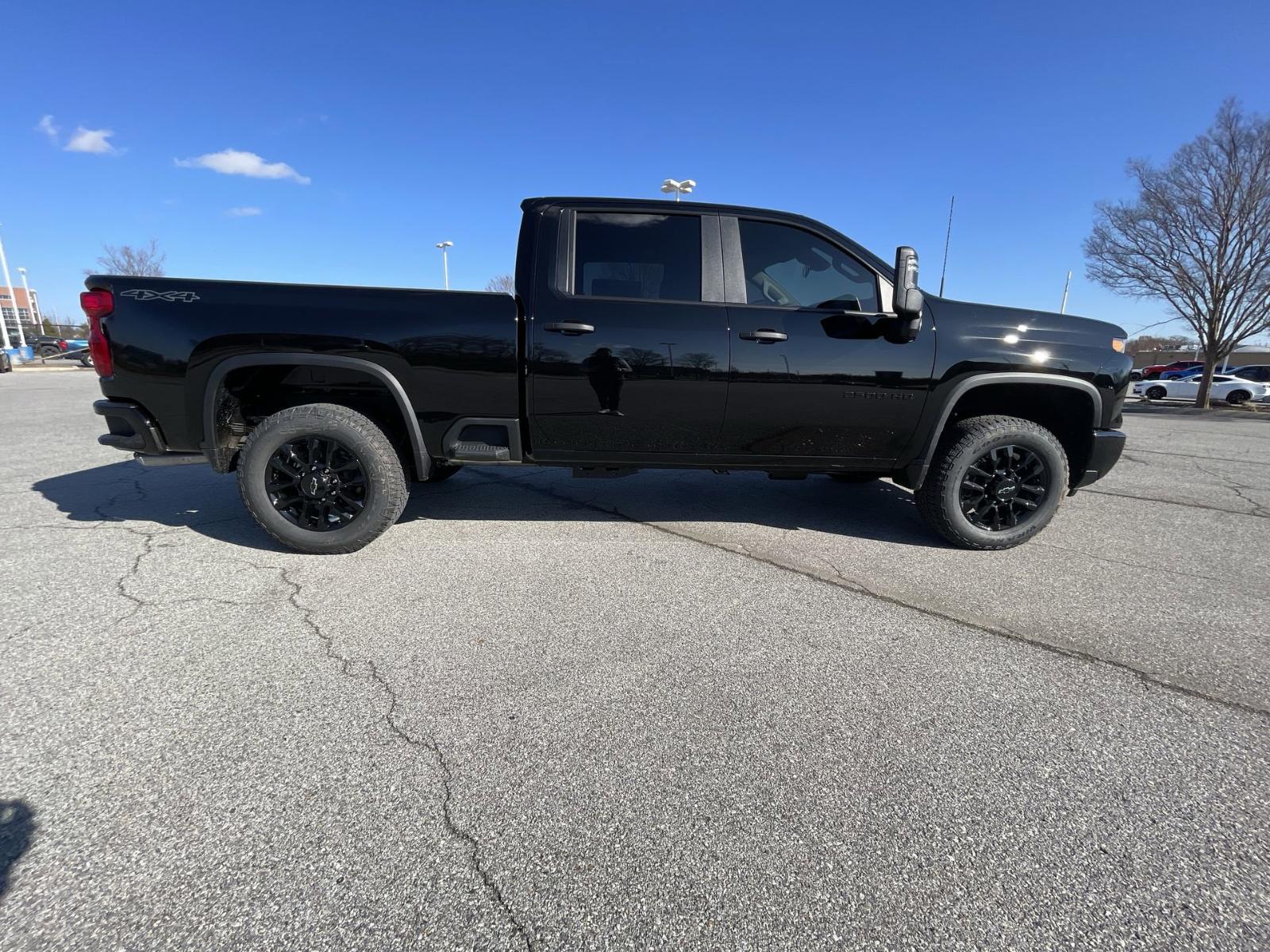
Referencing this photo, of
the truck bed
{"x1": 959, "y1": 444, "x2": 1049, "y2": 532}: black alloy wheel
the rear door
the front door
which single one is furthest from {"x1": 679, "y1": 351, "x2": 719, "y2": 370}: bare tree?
{"x1": 959, "y1": 444, "x2": 1049, "y2": 532}: black alloy wheel

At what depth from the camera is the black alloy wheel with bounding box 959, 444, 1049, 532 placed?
3.91 metres

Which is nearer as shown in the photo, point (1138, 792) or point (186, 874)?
point (186, 874)

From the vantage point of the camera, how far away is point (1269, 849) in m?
1.63

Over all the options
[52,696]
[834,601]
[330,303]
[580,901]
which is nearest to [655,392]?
[834,601]

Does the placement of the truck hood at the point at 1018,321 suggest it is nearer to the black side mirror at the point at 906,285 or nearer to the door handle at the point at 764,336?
the black side mirror at the point at 906,285

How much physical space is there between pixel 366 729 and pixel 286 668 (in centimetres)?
59

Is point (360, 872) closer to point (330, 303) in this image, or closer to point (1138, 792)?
point (1138, 792)

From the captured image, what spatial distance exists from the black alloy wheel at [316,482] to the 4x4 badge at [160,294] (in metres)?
0.93

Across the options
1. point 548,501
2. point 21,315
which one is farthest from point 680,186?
point 21,315

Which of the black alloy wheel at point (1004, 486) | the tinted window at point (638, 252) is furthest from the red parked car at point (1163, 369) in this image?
the tinted window at point (638, 252)

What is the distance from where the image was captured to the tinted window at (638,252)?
375cm

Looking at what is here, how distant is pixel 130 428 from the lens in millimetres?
3574

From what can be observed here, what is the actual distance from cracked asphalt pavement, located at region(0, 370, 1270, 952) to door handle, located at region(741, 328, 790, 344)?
4.27 feet

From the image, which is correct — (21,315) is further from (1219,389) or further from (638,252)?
(1219,389)
